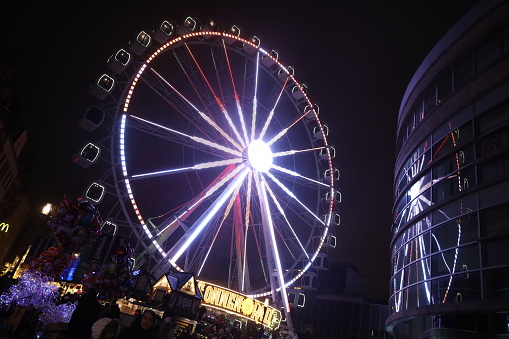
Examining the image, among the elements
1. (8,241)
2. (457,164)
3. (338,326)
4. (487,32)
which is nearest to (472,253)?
(457,164)

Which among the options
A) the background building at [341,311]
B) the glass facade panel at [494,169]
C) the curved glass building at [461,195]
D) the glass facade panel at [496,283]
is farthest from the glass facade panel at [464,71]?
the background building at [341,311]

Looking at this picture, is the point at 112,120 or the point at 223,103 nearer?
the point at 112,120

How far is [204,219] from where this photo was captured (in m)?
21.6

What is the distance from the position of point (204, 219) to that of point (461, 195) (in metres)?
13.4

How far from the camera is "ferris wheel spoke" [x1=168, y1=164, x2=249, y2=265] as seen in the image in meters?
20.8

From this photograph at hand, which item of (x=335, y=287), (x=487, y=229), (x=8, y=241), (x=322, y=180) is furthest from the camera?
(x=8, y=241)

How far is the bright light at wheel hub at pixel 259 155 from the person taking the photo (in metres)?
23.9

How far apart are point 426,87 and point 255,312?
18.3 metres

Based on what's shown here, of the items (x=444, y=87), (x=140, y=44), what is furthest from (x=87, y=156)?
(x=444, y=87)

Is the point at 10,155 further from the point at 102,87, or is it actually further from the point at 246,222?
the point at 246,222

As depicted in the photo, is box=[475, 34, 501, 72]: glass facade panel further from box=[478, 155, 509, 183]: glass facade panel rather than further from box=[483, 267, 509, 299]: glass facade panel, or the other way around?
box=[483, 267, 509, 299]: glass facade panel

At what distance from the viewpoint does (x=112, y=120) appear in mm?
18672

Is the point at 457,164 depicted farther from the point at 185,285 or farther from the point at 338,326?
the point at 338,326

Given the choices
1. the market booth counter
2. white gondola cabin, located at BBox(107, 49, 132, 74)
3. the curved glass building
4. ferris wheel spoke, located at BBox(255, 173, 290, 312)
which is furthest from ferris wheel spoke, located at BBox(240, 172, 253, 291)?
white gondola cabin, located at BBox(107, 49, 132, 74)
